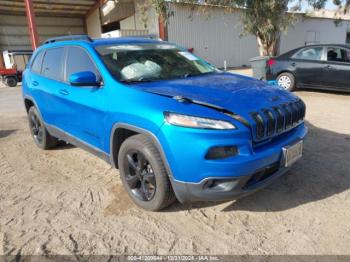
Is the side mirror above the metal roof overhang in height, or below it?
below

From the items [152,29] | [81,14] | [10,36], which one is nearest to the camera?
[152,29]

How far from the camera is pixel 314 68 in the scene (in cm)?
930

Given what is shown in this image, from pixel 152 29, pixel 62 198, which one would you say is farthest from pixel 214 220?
pixel 152 29

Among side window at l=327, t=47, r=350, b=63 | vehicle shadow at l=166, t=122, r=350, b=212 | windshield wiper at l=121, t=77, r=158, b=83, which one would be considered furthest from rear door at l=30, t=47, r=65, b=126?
side window at l=327, t=47, r=350, b=63

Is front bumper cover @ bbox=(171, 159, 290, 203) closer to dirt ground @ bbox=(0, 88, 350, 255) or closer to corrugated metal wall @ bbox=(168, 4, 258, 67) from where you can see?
dirt ground @ bbox=(0, 88, 350, 255)

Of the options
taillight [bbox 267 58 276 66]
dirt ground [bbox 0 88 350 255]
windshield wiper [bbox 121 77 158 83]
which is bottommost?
dirt ground [bbox 0 88 350 255]

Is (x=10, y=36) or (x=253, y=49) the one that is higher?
(x=10, y=36)

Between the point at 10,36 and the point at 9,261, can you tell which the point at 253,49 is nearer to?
the point at 10,36

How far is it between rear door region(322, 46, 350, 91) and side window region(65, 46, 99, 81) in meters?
7.38

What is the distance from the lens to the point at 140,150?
122 inches

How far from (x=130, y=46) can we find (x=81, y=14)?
94.4 feet

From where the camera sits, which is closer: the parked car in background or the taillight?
the taillight

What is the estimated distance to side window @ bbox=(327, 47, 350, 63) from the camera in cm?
886

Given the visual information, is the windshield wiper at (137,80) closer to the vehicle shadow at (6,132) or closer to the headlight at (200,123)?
the headlight at (200,123)
